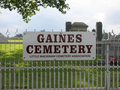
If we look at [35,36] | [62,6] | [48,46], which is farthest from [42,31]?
[62,6]

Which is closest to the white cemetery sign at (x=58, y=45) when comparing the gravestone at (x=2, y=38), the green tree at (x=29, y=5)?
the gravestone at (x=2, y=38)

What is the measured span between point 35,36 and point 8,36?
125cm

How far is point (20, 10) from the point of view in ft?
41.1

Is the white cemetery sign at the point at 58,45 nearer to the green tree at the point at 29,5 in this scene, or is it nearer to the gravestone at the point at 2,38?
the gravestone at the point at 2,38

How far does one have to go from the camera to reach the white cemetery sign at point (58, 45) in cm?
458

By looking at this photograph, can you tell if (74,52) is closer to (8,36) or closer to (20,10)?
(8,36)

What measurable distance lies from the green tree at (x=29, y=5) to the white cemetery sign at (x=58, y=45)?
8450 millimetres

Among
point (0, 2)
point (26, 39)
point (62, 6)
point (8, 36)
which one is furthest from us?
point (62, 6)

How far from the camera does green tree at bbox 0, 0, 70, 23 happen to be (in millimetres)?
11977

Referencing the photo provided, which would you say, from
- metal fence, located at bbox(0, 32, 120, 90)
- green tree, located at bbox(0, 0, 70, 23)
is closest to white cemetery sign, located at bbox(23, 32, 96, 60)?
metal fence, located at bbox(0, 32, 120, 90)

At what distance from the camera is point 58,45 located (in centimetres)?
461

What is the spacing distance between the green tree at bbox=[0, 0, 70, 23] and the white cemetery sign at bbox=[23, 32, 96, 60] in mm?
8450

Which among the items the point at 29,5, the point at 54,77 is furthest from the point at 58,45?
the point at 29,5

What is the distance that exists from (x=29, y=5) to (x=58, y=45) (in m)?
9.40
